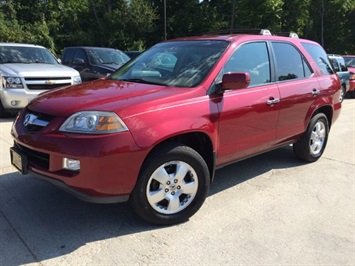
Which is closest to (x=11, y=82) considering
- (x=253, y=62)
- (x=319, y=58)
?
(x=253, y=62)

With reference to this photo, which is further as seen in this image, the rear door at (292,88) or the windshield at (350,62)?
the windshield at (350,62)

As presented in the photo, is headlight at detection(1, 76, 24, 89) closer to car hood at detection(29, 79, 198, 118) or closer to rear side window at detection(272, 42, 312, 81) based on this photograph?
car hood at detection(29, 79, 198, 118)

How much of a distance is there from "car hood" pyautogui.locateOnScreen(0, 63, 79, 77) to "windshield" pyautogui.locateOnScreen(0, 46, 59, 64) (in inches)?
14.8

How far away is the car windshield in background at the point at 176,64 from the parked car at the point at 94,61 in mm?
5836

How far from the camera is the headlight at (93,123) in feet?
10.2

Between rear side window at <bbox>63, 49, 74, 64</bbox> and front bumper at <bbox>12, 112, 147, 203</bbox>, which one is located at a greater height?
rear side window at <bbox>63, 49, 74, 64</bbox>

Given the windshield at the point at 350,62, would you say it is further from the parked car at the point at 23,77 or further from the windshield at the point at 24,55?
the windshield at the point at 24,55

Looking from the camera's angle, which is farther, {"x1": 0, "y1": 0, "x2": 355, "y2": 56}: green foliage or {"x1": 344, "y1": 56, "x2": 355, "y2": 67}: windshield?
{"x1": 0, "y1": 0, "x2": 355, "y2": 56}: green foliage

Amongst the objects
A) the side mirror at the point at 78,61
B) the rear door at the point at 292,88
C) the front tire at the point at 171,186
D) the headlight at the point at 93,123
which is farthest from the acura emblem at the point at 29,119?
the side mirror at the point at 78,61

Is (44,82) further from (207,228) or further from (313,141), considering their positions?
(207,228)

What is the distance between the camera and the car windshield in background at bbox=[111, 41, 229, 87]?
3920 mm

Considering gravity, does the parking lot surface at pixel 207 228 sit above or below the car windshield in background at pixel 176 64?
below

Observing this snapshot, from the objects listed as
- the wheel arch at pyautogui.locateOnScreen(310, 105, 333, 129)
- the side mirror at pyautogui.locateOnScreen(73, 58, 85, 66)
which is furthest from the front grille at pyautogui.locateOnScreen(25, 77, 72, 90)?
the wheel arch at pyautogui.locateOnScreen(310, 105, 333, 129)

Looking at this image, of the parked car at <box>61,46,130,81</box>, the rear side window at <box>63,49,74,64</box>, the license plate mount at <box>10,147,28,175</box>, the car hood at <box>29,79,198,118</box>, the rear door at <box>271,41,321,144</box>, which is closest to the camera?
the car hood at <box>29,79,198,118</box>
